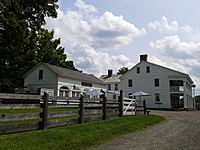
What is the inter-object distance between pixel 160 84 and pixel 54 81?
1972cm

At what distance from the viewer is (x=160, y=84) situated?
168 feet

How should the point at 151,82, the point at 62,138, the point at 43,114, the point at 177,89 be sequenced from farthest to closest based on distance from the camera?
the point at 151,82, the point at 177,89, the point at 43,114, the point at 62,138

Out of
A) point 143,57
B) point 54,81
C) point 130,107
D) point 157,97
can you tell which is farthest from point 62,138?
point 143,57

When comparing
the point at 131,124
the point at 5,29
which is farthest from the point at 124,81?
the point at 131,124

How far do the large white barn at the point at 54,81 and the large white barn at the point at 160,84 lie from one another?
9359 millimetres

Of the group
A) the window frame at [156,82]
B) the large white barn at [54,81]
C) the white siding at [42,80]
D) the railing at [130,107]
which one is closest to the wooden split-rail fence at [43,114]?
the railing at [130,107]

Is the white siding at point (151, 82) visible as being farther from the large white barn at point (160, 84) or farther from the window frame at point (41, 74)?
the window frame at point (41, 74)

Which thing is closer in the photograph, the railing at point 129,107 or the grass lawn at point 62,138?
the grass lawn at point 62,138

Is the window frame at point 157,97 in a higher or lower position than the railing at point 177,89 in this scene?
lower

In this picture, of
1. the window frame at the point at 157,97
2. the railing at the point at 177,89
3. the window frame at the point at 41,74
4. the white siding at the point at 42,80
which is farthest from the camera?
the window frame at the point at 157,97

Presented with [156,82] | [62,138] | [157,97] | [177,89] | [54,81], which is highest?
[156,82]

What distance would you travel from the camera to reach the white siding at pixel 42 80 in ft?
136

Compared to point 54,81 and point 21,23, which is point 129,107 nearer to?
point 21,23

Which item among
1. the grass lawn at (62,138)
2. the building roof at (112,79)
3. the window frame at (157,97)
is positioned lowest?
the grass lawn at (62,138)
